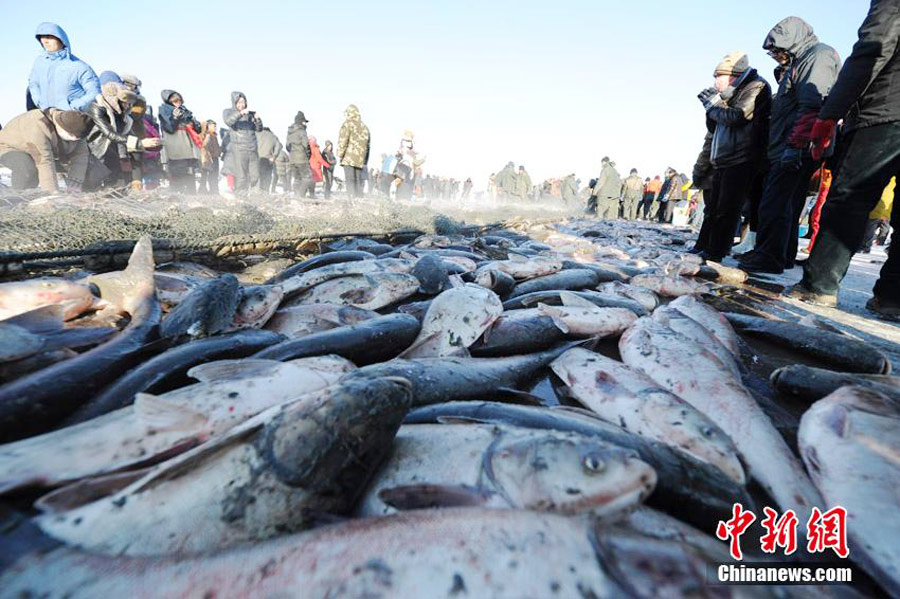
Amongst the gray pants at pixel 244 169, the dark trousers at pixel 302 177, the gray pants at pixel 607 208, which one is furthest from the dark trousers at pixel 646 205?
the gray pants at pixel 244 169

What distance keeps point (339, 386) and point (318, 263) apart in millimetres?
2851

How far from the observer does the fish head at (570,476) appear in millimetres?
1125

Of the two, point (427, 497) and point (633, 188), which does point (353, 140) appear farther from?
point (633, 188)

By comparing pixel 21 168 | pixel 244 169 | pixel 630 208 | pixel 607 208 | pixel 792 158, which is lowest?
pixel 21 168

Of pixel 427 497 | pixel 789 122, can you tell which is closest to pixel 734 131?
pixel 789 122

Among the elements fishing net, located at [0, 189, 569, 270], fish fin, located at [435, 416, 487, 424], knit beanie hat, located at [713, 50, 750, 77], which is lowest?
fish fin, located at [435, 416, 487, 424]

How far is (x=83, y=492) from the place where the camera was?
1103 mm

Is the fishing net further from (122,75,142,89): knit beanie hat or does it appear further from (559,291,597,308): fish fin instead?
(122,75,142,89): knit beanie hat

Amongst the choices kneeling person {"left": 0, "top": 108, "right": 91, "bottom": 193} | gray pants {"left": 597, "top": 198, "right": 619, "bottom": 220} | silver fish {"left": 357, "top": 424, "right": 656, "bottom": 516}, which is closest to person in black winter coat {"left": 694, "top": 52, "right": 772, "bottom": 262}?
silver fish {"left": 357, "top": 424, "right": 656, "bottom": 516}

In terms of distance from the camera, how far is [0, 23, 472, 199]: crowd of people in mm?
6211

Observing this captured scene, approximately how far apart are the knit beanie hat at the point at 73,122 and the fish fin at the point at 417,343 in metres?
7.97

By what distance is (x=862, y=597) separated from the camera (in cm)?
100

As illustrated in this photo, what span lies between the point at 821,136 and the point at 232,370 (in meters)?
6.07

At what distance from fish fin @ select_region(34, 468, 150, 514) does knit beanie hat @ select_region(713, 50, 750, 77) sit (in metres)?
8.33
